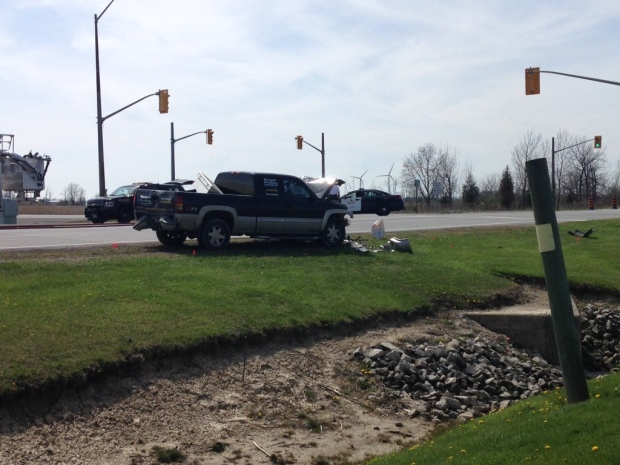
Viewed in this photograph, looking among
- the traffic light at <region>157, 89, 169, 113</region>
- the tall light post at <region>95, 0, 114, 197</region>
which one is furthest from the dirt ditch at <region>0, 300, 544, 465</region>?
the tall light post at <region>95, 0, 114, 197</region>

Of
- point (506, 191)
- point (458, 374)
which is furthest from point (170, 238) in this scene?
point (506, 191)

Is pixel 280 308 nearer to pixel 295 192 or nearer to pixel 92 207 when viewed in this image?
pixel 295 192

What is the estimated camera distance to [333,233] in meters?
19.5

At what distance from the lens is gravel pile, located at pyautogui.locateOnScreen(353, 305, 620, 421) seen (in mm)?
10898

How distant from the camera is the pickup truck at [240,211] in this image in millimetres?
17016

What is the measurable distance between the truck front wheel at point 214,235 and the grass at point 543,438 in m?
10.3

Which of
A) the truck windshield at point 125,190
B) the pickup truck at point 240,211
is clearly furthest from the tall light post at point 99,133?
the pickup truck at point 240,211

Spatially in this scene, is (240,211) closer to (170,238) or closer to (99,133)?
(170,238)

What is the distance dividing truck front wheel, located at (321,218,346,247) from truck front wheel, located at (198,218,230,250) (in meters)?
2.83

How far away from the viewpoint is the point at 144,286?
41.6ft

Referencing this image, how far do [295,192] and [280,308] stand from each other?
22.2ft

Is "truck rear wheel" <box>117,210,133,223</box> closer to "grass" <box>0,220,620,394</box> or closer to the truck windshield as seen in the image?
the truck windshield

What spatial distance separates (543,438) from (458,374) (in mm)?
5843

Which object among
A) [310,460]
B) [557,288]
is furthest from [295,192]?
[557,288]
